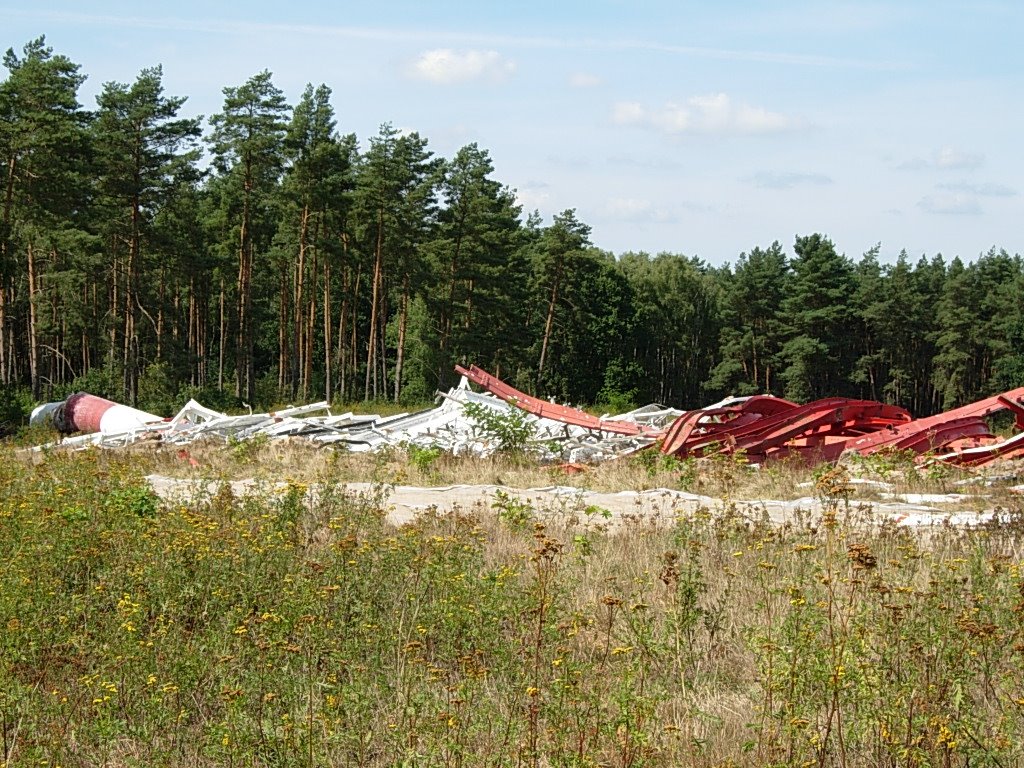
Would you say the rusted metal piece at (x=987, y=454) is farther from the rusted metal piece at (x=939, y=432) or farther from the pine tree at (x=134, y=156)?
the pine tree at (x=134, y=156)

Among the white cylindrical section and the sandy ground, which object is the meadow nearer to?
the sandy ground

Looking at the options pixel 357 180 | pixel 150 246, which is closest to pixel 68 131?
pixel 150 246

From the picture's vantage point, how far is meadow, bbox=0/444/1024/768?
185 inches

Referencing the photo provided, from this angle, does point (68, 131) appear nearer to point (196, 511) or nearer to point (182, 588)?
point (196, 511)

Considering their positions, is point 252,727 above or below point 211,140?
below

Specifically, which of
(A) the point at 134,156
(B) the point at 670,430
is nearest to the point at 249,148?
(A) the point at 134,156

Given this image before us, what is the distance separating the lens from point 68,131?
36.8m

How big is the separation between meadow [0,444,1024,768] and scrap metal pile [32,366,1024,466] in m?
6.99

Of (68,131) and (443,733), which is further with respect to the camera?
(68,131)

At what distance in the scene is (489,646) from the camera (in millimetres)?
6309

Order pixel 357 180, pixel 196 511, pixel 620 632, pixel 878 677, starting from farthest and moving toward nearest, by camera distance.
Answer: pixel 357 180 → pixel 196 511 → pixel 620 632 → pixel 878 677

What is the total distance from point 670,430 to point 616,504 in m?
4.91

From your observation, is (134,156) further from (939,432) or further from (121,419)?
(939,432)

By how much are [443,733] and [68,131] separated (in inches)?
1427
